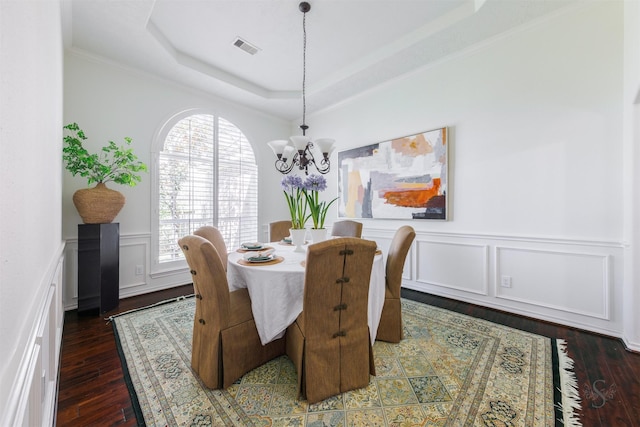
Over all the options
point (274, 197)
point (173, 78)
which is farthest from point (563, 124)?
point (173, 78)

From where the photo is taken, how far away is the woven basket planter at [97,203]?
2.72 m

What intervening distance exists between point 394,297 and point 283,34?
298 centimetres

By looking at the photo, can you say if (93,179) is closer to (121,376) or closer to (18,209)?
(121,376)

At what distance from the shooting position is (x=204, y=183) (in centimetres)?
405

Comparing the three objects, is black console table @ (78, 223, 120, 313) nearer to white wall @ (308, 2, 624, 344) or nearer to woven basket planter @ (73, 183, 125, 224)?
woven basket planter @ (73, 183, 125, 224)

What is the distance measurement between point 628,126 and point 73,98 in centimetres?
538

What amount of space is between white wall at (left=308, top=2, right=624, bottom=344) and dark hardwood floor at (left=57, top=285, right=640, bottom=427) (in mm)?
298

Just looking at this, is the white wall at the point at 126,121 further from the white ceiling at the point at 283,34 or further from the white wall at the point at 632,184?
the white wall at the point at 632,184

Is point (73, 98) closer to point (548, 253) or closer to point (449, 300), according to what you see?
point (449, 300)

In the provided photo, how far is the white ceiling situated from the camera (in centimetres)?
249

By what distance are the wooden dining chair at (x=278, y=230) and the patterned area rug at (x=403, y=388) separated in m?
1.43

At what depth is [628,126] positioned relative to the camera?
7.00ft

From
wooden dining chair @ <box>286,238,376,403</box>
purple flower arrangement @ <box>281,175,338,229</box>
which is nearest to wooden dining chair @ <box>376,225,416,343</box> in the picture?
wooden dining chair @ <box>286,238,376,403</box>

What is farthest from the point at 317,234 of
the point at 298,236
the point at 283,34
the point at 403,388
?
the point at 283,34
